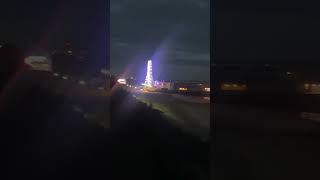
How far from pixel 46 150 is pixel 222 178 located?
271 cm

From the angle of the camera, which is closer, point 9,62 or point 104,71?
point 104,71

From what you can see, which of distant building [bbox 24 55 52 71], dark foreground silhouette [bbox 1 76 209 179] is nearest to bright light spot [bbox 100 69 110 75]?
dark foreground silhouette [bbox 1 76 209 179]

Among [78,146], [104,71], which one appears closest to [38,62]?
[104,71]

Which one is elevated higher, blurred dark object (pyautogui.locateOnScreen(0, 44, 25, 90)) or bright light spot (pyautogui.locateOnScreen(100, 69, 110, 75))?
blurred dark object (pyautogui.locateOnScreen(0, 44, 25, 90))

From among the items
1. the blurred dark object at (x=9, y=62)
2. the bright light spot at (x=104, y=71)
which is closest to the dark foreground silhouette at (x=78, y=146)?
the blurred dark object at (x=9, y=62)

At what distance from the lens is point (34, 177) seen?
23.2 ft

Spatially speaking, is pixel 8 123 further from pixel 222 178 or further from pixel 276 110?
pixel 276 110

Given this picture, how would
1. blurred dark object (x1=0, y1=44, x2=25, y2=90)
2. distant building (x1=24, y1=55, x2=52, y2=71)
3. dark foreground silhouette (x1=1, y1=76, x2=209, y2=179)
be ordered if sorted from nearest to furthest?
dark foreground silhouette (x1=1, y1=76, x2=209, y2=179) < blurred dark object (x1=0, y1=44, x2=25, y2=90) < distant building (x1=24, y1=55, x2=52, y2=71)

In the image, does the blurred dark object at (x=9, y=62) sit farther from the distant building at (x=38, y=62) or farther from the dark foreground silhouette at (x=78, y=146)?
the dark foreground silhouette at (x=78, y=146)

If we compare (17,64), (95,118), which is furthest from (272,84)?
(17,64)

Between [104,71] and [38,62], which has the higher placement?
[38,62]

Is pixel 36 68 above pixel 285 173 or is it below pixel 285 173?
above

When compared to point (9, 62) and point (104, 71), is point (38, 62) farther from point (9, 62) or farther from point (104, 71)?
point (104, 71)

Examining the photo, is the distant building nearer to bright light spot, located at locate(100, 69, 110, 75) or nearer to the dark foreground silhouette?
the dark foreground silhouette
